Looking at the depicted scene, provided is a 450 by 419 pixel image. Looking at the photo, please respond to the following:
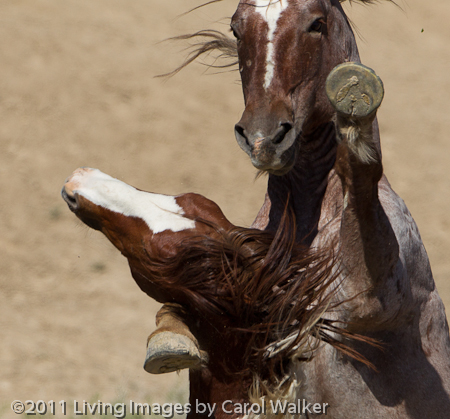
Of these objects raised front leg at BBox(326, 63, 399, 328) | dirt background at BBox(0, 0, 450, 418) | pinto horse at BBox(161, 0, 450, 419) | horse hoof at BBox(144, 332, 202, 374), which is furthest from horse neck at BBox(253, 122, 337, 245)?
dirt background at BBox(0, 0, 450, 418)

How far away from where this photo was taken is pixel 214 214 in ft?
5.04

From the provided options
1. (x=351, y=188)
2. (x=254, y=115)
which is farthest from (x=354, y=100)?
(x=254, y=115)

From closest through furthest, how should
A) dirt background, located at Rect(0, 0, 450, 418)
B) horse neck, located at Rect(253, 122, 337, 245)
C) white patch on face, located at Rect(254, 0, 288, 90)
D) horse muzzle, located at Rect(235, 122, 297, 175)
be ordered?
horse muzzle, located at Rect(235, 122, 297, 175)
white patch on face, located at Rect(254, 0, 288, 90)
horse neck, located at Rect(253, 122, 337, 245)
dirt background, located at Rect(0, 0, 450, 418)

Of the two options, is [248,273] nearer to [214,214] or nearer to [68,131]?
[214,214]

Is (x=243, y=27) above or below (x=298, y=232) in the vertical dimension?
above

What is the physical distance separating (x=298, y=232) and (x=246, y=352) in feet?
1.72

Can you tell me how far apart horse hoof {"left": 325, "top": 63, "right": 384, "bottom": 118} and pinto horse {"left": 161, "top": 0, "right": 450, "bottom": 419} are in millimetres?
51

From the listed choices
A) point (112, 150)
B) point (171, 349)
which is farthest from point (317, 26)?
point (112, 150)

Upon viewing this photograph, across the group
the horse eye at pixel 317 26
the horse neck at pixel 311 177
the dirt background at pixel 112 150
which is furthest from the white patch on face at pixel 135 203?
the dirt background at pixel 112 150

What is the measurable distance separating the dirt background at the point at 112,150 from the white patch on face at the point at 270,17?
2987 millimetres

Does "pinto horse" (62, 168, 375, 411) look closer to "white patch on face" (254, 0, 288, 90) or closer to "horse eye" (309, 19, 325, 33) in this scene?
"white patch on face" (254, 0, 288, 90)

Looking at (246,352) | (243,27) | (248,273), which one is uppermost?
(243,27)

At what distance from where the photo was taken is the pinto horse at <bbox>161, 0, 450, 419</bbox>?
5.00 ft

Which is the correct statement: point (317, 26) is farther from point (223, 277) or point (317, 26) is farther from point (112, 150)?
point (112, 150)
